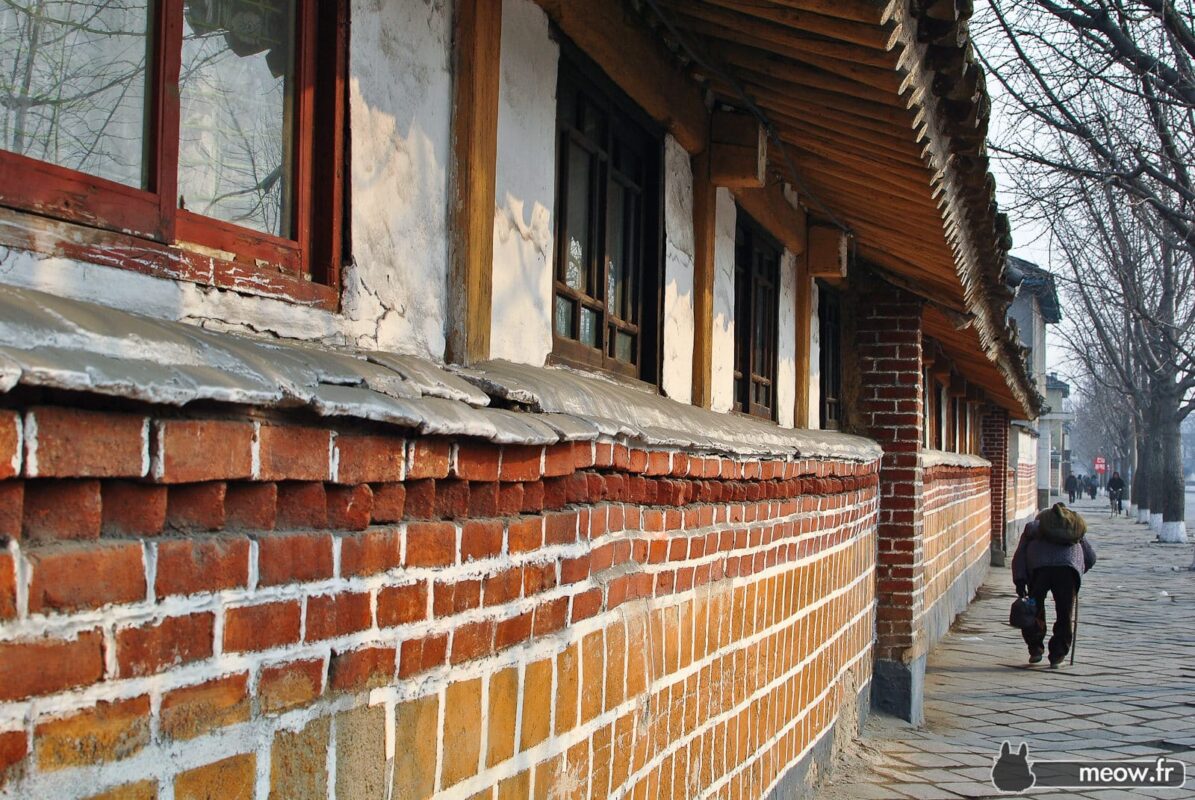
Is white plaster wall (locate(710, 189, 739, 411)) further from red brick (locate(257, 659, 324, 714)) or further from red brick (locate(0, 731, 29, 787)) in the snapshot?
red brick (locate(0, 731, 29, 787))

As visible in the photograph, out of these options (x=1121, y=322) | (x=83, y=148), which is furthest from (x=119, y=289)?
(x=1121, y=322)

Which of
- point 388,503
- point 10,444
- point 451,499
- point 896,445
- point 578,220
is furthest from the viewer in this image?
point 896,445

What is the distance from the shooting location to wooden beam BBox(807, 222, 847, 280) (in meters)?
7.51

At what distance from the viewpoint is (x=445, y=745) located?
2186 millimetres

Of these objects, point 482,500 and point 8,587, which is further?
point 482,500

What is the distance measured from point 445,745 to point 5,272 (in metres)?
1.05

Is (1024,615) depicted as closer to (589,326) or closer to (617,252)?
(617,252)

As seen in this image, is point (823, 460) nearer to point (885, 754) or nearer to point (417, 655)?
point (885, 754)

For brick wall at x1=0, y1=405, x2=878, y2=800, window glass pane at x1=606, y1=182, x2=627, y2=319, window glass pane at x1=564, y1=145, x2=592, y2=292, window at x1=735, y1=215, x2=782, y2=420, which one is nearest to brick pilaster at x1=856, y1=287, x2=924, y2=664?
window at x1=735, y1=215, x2=782, y2=420

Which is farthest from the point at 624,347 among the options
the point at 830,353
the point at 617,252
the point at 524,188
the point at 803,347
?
the point at 830,353

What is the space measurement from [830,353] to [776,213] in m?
2.35

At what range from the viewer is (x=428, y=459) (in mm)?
2123

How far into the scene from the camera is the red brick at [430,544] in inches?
81.9
